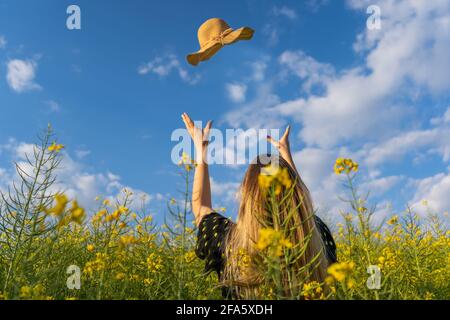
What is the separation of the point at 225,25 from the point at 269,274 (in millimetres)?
3531

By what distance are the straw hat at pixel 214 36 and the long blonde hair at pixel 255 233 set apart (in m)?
2.24

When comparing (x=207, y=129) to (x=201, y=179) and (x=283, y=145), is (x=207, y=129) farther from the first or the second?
(x=283, y=145)

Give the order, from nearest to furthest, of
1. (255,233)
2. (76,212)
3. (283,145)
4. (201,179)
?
(76,212) < (255,233) < (201,179) < (283,145)

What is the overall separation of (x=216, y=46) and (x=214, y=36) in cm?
13

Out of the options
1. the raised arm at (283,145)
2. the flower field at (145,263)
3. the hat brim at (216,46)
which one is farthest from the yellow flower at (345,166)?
the hat brim at (216,46)

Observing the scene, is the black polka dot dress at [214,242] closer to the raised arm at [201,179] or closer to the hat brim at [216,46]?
the raised arm at [201,179]

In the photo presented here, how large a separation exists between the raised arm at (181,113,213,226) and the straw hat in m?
1.51

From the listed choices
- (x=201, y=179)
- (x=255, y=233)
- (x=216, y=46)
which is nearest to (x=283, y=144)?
(x=201, y=179)

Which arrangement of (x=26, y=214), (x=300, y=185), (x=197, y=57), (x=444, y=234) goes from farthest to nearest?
1. (x=444, y=234)
2. (x=197, y=57)
3. (x=26, y=214)
4. (x=300, y=185)

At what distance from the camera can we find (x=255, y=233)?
6.56ft

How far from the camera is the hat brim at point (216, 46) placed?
12.9 feet
